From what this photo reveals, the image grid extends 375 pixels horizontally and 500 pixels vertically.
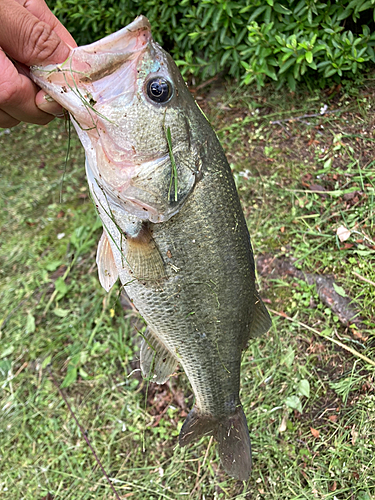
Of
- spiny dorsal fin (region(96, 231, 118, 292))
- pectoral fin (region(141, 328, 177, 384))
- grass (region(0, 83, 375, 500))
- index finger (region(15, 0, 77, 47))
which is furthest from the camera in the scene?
grass (region(0, 83, 375, 500))

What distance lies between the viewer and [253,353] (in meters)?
2.78

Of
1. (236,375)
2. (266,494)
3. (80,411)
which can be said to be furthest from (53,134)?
(266,494)

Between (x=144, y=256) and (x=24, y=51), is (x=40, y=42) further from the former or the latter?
Result: (x=144, y=256)

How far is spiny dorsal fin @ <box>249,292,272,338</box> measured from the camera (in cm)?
179

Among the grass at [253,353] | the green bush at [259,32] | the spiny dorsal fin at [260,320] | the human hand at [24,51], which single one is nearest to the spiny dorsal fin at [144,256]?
the spiny dorsal fin at [260,320]

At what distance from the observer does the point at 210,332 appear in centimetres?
166

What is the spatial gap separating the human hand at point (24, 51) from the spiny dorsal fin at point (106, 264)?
608mm

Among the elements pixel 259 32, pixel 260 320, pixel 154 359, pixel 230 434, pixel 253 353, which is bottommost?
pixel 253 353

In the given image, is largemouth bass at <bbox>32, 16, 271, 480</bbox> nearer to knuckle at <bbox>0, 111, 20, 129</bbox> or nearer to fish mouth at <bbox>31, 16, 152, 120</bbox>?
fish mouth at <bbox>31, 16, 152, 120</bbox>

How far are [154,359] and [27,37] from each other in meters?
1.44

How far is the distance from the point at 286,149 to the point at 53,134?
2.98 meters

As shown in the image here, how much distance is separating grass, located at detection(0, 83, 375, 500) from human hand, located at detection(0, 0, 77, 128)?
74.6 inches

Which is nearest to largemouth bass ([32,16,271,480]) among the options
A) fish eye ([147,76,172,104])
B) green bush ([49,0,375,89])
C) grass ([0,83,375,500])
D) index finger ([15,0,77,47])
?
fish eye ([147,76,172,104])

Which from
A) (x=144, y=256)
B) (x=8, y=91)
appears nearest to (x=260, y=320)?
(x=144, y=256)
